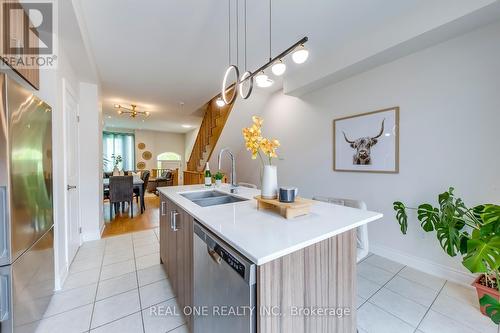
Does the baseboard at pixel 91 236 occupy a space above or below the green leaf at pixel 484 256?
below

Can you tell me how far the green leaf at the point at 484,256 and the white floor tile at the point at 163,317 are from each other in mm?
2033

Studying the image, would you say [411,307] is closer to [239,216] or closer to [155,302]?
[239,216]

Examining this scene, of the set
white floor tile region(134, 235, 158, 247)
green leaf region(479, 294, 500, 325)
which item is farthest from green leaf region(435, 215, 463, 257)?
white floor tile region(134, 235, 158, 247)

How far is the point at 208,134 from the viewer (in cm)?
535

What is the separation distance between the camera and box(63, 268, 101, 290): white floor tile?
6.51 ft

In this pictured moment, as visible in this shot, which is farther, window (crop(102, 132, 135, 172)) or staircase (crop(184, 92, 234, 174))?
window (crop(102, 132, 135, 172))

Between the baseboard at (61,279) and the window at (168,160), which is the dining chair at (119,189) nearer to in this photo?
the baseboard at (61,279)

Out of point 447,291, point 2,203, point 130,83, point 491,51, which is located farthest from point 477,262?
point 130,83

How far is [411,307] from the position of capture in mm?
1685

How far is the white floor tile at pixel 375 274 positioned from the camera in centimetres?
Result: 208

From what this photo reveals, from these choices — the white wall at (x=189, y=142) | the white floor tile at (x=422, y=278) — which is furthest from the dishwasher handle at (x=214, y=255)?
the white wall at (x=189, y=142)

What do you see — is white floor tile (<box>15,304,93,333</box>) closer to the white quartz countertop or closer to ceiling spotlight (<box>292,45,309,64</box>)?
the white quartz countertop

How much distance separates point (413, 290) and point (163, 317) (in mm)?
2278

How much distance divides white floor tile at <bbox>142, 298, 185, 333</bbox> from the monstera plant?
2051 millimetres
